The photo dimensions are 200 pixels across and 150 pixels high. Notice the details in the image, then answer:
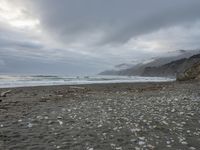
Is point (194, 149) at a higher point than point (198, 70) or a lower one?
lower

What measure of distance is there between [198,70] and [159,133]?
49.9 m

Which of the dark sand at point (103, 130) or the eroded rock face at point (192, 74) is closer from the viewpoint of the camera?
the dark sand at point (103, 130)

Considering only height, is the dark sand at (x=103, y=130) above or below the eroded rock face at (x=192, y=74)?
below

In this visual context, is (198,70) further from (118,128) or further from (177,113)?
(118,128)

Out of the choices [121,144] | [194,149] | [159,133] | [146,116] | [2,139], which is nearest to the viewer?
[194,149]

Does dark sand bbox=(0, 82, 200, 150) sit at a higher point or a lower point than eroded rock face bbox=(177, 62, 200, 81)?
lower

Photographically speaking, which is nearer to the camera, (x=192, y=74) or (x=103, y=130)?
(x=103, y=130)

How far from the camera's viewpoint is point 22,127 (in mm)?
10102

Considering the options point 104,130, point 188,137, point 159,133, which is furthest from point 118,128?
point 188,137

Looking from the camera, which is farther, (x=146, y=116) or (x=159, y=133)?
(x=146, y=116)

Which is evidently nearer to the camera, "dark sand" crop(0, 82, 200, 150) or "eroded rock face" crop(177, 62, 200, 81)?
"dark sand" crop(0, 82, 200, 150)

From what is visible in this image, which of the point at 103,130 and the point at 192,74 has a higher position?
the point at 192,74

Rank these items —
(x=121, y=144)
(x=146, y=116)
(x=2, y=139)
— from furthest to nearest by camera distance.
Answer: (x=146, y=116) < (x=2, y=139) < (x=121, y=144)

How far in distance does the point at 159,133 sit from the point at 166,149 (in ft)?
5.37
